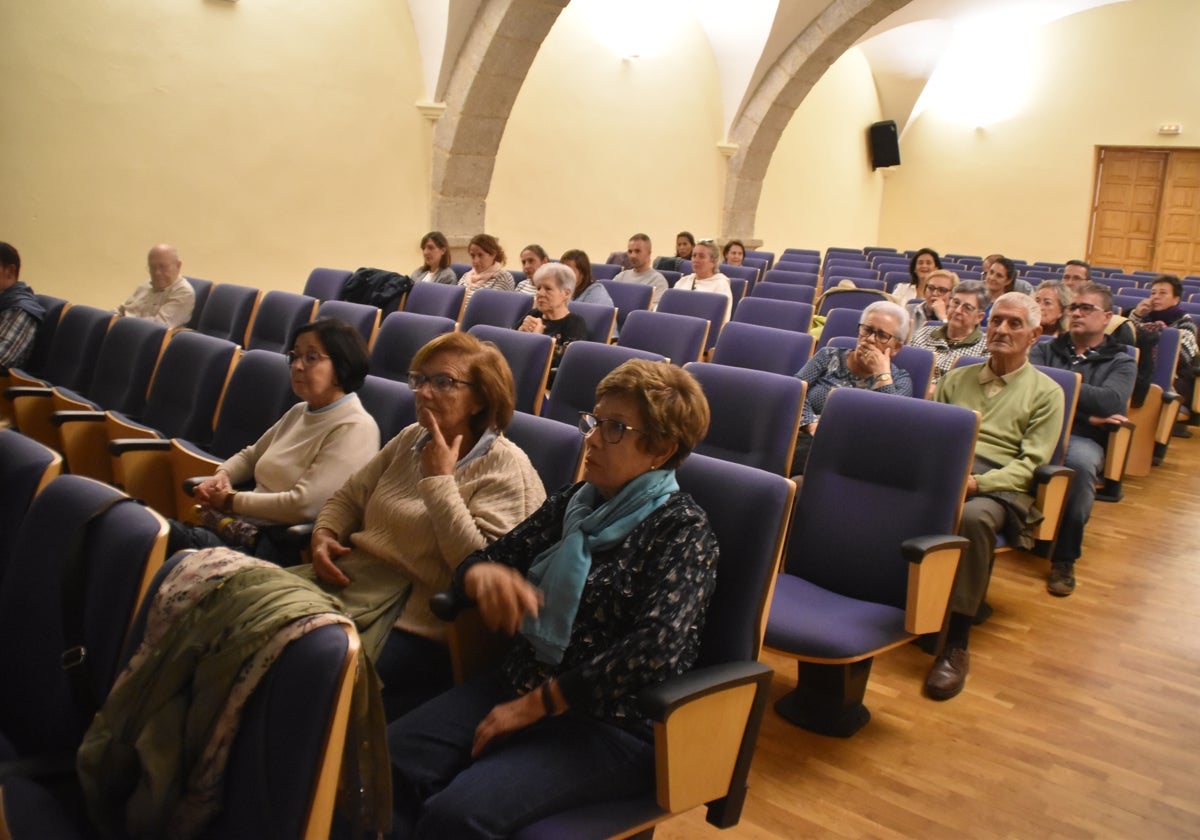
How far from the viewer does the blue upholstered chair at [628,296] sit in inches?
212

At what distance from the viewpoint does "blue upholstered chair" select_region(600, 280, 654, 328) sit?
17.7 ft

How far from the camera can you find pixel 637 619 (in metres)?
1.52

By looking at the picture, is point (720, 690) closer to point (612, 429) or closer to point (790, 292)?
point (612, 429)

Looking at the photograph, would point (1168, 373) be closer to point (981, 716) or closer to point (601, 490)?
point (981, 716)

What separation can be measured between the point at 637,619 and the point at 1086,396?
9.36ft

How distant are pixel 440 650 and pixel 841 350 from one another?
7.06 ft

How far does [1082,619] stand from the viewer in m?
3.06

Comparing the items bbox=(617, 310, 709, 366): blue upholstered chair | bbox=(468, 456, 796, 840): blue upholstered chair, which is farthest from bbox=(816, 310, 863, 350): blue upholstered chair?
bbox=(468, 456, 796, 840): blue upholstered chair

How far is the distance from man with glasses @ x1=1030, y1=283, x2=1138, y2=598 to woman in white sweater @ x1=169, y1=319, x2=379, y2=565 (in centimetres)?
250

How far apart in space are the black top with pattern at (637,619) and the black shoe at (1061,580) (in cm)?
221

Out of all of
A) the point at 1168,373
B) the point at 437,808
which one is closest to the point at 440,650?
the point at 437,808

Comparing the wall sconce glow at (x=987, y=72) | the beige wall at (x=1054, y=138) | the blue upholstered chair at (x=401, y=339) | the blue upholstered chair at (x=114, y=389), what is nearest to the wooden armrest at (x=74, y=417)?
the blue upholstered chair at (x=114, y=389)

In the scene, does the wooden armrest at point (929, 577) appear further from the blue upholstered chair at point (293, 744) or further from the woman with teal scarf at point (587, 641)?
the blue upholstered chair at point (293, 744)

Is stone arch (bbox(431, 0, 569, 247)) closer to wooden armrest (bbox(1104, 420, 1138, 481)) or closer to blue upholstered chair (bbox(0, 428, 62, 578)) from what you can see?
wooden armrest (bbox(1104, 420, 1138, 481))
